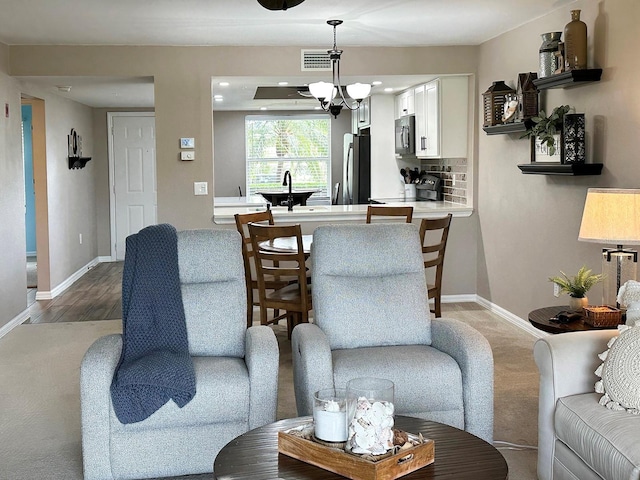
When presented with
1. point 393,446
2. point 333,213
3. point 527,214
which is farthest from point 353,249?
point 333,213

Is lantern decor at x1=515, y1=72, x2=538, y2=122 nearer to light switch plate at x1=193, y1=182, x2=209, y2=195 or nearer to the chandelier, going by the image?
the chandelier

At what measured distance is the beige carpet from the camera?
360 cm

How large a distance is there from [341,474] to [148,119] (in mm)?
9058

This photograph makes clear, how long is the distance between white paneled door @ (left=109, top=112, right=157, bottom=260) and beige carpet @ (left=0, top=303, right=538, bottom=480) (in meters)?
4.15

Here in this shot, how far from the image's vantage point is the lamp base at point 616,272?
371 centimetres

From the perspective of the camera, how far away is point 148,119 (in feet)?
35.0

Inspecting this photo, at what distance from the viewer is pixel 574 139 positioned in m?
4.99

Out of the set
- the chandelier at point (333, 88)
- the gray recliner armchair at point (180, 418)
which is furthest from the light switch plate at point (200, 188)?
the gray recliner armchair at point (180, 418)

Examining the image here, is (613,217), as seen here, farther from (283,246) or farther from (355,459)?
(283,246)

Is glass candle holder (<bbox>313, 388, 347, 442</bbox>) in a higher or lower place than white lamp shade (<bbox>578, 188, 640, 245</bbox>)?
lower

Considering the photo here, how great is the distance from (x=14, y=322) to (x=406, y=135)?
4.19 m

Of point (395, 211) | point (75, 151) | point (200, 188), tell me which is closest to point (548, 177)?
point (395, 211)

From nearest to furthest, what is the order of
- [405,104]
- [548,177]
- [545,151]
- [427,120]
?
1. [545,151]
2. [548,177]
3. [427,120]
4. [405,104]

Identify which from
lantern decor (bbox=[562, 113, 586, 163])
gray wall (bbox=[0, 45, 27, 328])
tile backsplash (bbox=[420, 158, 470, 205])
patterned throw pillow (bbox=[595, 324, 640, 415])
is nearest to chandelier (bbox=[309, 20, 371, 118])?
tile backsplash (bbox=[420, 158, 470, 205])
